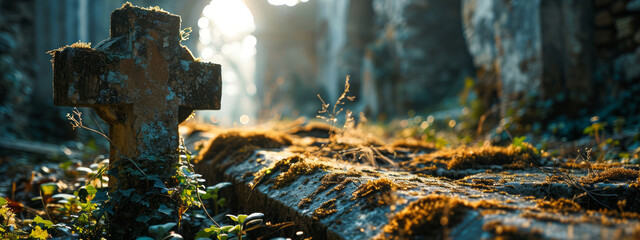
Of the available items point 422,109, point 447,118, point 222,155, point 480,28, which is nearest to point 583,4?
point 480,28

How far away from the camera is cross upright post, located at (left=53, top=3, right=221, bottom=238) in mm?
1626

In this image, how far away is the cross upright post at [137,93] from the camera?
5.33 ft

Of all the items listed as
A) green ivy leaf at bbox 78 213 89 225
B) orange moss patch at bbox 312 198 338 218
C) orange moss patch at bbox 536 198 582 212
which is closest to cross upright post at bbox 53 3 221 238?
green ivy leaf at bbox 78 213 89 225

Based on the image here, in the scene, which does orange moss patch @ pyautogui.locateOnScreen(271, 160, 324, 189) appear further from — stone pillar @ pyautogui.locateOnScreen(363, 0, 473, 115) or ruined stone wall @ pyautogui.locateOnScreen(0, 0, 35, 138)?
stone pillar @ pyautogui.locateOnScreen(363, 0, 473, 115)

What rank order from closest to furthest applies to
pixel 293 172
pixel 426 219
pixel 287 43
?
pixel 426 219
pixel 293 172
pixel 287 43

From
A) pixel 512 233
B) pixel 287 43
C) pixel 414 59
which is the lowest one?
pixel 512 233

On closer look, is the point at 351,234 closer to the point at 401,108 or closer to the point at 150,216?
the point at 150,216

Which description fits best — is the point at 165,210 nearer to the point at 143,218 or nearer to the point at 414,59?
the point at 143,218

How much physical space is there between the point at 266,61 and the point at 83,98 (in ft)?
61.8

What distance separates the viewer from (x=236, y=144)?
9.23 ft

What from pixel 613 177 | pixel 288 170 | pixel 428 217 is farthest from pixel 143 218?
pixel 613 177

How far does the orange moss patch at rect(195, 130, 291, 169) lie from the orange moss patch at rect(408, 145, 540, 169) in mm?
1115

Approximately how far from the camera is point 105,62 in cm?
168

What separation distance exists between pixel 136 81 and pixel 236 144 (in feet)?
3.74
